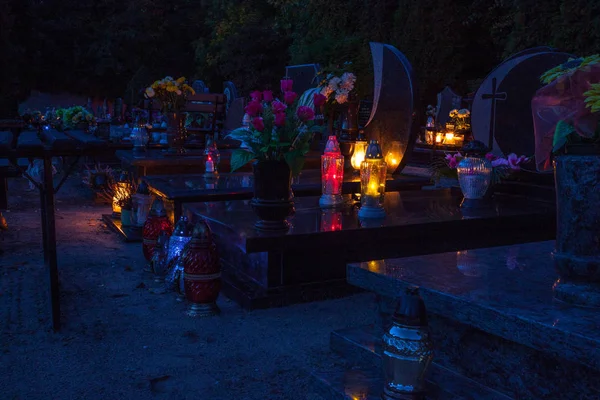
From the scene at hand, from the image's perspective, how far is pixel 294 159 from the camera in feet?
14.8

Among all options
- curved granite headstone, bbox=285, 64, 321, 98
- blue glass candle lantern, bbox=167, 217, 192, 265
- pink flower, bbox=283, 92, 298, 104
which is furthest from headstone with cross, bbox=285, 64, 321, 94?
pink flower, bbox=283, 92, 298, 104

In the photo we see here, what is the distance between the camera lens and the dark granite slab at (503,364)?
232 cm

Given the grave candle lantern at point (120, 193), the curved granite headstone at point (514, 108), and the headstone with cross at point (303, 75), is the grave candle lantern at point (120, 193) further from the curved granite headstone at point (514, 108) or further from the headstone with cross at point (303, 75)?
the curved granite headstone at point (514, 108)

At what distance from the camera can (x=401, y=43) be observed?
66.0ft

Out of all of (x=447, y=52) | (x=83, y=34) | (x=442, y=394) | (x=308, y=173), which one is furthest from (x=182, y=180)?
(x=83, y=34)

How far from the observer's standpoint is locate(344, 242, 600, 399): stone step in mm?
2238

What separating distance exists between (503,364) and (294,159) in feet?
7.68

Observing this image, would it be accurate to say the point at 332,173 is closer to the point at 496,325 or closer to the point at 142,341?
the point at 142,341

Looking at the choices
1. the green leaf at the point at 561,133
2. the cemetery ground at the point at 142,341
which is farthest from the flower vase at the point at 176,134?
the green leaf at the point at 561,133

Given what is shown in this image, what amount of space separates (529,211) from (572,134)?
3237 mm

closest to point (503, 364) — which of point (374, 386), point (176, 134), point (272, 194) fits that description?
point (374, 386)

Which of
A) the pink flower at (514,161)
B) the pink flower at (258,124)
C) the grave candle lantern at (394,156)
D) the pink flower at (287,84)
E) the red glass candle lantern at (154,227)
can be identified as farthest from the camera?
the grave candle lantern at (394,156)

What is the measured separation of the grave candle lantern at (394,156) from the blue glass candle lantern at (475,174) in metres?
1.86

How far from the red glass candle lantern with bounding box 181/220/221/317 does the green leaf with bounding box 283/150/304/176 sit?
0.82 m
